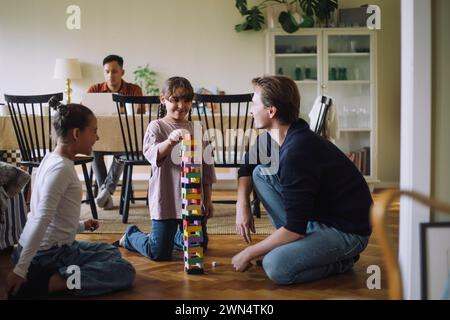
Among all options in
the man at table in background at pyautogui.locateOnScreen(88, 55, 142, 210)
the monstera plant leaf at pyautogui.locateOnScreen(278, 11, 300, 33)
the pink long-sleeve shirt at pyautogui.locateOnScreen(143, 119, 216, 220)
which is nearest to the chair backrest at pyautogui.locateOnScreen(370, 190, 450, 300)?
the pink long-sleeve shirt at pyautogui.locateOnScreen(143, 119, 216, 220)

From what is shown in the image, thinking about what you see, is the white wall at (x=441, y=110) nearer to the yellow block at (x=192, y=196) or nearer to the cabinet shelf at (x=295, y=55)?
the yellow block at (x=192, y=196)

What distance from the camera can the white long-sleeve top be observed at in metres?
1.78

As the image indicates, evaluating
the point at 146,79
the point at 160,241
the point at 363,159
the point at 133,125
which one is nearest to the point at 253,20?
the point at 146,79

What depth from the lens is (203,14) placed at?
541cm

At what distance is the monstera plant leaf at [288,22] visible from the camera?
5129mm

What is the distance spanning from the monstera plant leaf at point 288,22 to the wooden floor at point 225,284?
3011 millimetres

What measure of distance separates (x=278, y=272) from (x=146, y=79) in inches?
141

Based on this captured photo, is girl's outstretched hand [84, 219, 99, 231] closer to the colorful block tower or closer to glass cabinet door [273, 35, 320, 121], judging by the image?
the colorful block tower

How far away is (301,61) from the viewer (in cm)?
537

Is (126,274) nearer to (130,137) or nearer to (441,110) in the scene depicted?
(441,110)

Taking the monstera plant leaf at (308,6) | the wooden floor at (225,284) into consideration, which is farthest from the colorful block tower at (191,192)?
the monstera plant leaf at (308,6)
